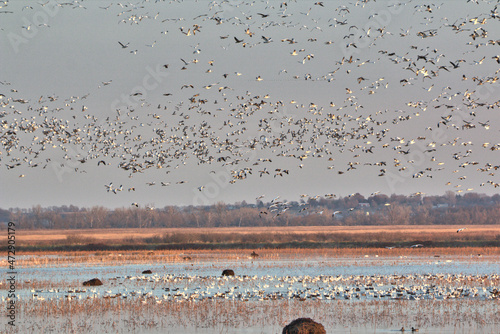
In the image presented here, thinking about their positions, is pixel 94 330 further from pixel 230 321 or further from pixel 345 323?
pixel 345 323

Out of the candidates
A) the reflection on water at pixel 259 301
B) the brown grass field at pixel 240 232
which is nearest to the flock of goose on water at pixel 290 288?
the reflection on water at pixel 259 301

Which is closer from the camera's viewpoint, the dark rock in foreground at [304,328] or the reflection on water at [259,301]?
the dark rock in foreground at [304,328]

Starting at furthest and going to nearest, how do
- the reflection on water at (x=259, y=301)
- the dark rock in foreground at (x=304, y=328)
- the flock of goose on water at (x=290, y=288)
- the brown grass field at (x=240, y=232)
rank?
1. the brown grass field at (x=240, y=232)
2. the flock of goose on water at (x=290, y=288)
3. the reflection on water at (x=259, y=301)
4. the dark rock in foreground at (x=304, y=328)

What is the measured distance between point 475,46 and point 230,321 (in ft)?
46.0

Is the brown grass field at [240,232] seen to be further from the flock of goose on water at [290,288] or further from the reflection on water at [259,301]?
the flock of goose on water at [290,288]

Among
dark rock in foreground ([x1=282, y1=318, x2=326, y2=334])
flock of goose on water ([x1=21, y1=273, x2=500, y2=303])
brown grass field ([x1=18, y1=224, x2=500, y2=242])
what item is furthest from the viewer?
brown grass field ([x1=18, y1=224, x2=500, y2=242])

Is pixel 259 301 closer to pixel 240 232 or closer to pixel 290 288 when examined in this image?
pixel 290 288

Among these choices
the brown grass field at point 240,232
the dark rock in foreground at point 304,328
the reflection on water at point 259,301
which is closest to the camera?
the dark rock in foreground at point 304,328

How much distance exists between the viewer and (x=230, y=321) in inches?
1179

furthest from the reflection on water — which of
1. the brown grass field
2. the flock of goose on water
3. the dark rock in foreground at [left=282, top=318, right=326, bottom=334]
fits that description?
the brown grass field

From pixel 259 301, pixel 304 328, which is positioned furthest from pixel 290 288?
pixel 304 328

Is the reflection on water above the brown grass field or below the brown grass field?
below

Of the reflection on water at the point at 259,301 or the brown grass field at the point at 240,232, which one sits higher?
the brown grass field at the point at 240,232

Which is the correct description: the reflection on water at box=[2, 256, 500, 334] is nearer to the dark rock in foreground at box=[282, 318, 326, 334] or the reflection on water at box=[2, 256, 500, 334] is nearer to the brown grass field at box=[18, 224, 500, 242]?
the dark rock in foreground at box=[282, 318, 326, 334]
